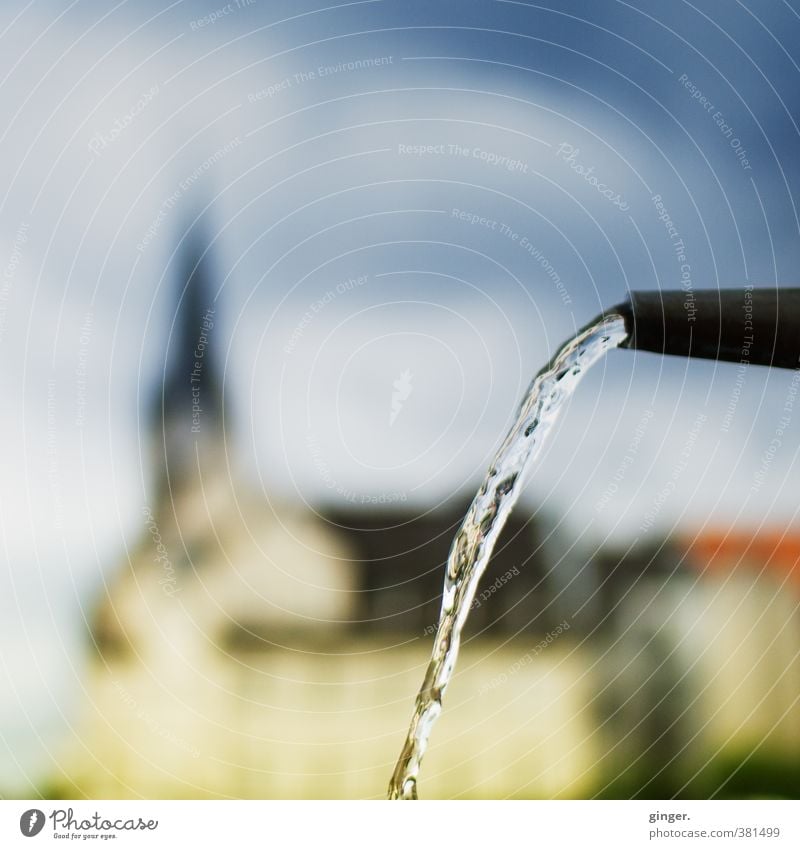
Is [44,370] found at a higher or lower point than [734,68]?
lower

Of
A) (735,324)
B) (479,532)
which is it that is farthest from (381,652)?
(735,324)

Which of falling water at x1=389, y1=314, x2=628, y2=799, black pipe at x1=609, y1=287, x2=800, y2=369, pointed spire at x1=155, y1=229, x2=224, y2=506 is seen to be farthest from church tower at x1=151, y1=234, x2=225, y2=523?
black pipe at x1=609, y1=287, x2=800, y2=369

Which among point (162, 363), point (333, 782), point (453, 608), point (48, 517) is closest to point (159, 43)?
point (162, 363)

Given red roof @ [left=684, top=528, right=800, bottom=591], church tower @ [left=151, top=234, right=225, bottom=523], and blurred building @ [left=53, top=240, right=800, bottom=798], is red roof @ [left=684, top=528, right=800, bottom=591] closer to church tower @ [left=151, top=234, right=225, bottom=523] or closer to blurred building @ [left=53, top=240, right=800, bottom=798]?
blurred building @ [left=53, top=240, right=800, bottom=798]

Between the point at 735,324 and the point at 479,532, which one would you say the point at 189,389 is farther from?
the point at 735,324

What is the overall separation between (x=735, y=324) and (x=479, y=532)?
0.26 meters

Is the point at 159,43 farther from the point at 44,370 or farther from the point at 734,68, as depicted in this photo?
the point at 734,68

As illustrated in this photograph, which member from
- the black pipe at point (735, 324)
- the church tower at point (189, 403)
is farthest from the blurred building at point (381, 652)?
the black pipe at point (735, 324)

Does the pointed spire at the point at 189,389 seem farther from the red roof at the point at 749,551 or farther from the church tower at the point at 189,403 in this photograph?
the red roof at the point at 749,551

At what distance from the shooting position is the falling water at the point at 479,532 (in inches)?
26.1

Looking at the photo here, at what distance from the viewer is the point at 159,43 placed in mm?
679

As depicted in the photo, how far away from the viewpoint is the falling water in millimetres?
663

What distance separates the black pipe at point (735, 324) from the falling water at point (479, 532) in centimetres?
7
